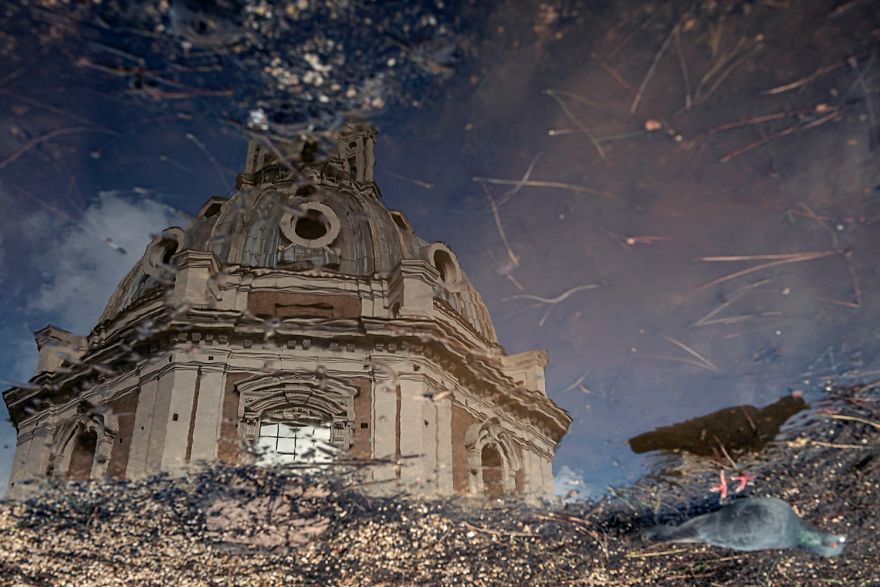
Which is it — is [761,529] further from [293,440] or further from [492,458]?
[492,458]

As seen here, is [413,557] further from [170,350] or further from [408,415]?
[170,350]

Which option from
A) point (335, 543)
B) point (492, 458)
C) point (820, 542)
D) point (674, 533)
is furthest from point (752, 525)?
point (492, 458)

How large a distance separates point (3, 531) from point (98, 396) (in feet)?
25.0

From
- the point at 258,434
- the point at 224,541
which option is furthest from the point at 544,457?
the point at 224,541

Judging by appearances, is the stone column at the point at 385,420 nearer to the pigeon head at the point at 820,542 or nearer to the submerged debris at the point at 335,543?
the submerged debris at the point at 335,543

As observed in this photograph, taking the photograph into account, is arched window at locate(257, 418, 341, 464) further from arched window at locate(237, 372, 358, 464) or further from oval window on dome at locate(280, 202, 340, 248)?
oval window on dome at locate(280, 202, 340, 248)

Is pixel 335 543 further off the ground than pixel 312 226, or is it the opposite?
pixel 312 226

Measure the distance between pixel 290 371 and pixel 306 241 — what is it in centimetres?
498

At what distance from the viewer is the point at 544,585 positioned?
1473 centimetres

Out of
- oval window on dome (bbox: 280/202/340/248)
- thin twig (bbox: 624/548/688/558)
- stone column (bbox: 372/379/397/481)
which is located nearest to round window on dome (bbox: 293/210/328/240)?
oval window on dome (bbox: 280/202/340/248)

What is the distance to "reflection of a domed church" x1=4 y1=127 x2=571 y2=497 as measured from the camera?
788 inches

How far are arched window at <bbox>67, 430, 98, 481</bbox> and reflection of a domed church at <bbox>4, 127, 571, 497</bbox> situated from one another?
0.03 meters

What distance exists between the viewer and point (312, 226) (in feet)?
83.5

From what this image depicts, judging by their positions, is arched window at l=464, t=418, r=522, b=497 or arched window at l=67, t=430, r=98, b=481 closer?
arched window at l=464, t=418, r=522, b=497
